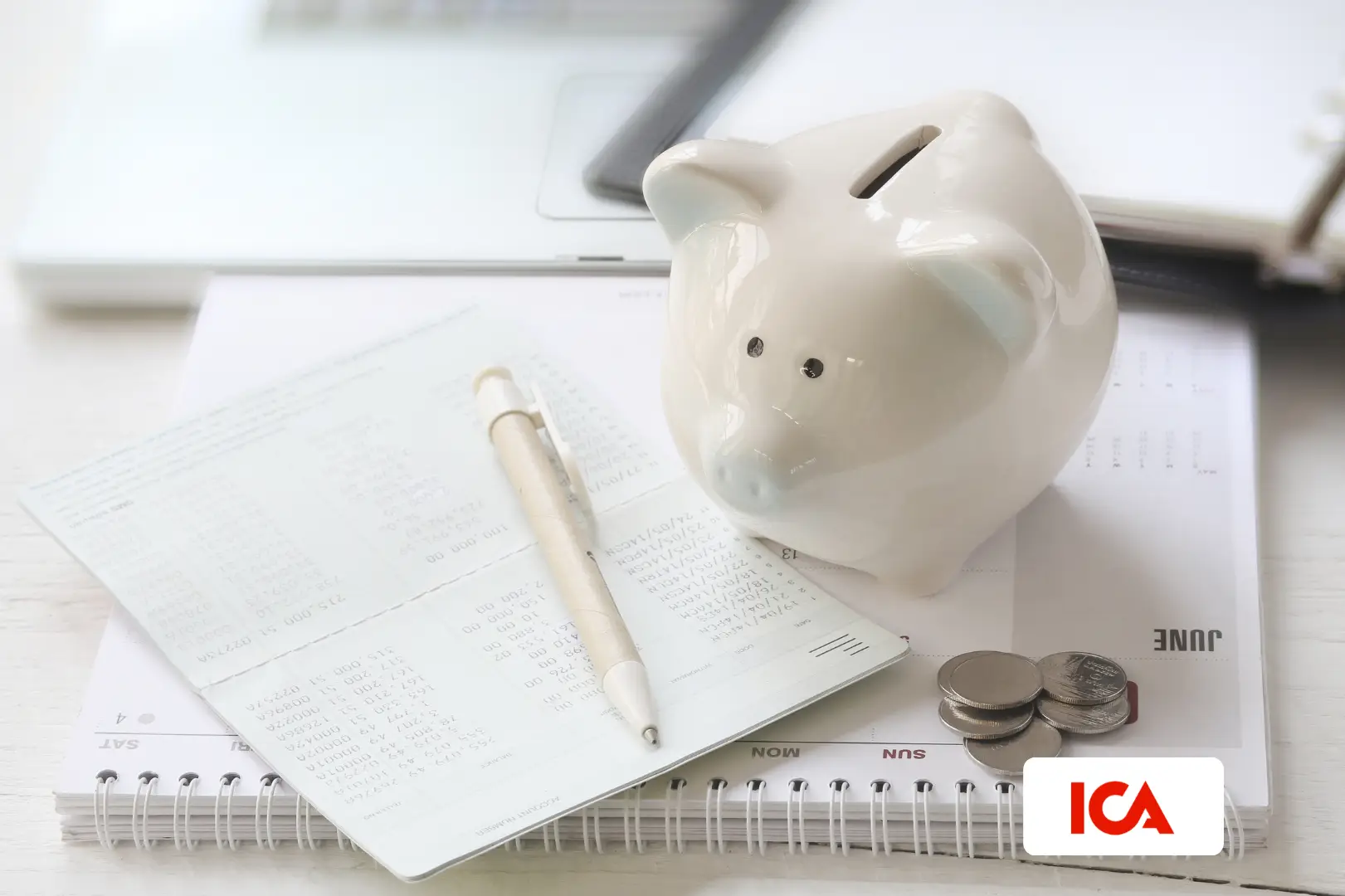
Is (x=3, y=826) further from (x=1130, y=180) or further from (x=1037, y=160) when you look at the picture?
(x=1130, y=180)

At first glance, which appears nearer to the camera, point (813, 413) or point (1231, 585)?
point (813, 413)

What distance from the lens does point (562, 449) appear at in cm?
75

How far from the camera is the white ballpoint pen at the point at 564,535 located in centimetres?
65

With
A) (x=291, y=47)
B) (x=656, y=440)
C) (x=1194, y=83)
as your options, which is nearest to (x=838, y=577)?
(x=656, y=440)

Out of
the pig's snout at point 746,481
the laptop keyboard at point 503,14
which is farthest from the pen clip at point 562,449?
the laptop keyboard at point 503,14

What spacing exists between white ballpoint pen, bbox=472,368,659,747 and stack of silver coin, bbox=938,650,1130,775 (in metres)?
0.13

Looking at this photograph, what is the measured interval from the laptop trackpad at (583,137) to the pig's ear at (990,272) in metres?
0.36

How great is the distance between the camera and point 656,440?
79 cm

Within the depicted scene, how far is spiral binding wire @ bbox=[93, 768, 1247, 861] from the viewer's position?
615 millimetres

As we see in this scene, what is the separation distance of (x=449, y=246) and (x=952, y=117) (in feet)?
1.19

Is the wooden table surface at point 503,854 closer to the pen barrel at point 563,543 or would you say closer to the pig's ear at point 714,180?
the pen barrel at point 563,543

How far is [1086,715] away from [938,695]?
0.06 meters

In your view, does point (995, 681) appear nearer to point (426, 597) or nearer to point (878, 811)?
point (878, 811)

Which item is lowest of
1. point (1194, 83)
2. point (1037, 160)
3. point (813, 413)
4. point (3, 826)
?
point (3, 826)
